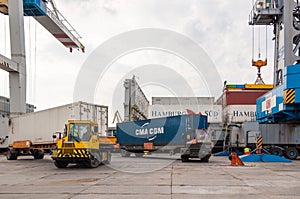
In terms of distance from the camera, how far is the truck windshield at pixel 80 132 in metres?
15.7

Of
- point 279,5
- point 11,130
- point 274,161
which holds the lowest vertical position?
point 274,161

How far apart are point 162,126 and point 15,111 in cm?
1108

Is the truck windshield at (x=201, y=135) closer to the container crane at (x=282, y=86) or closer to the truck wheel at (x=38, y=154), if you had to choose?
Result: the container crane at (x=282, y=86)

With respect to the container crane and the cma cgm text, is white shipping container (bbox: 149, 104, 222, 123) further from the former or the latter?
the cma cgm text

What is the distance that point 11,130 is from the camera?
76.4ft

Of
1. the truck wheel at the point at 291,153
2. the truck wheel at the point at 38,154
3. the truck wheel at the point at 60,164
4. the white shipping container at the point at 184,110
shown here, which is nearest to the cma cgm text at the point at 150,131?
the truck wheel at the point at 38,154

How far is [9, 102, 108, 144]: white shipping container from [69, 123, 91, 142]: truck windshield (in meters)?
2.30

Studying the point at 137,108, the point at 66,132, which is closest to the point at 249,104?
the point at 137,108

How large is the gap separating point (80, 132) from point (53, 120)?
4293mm

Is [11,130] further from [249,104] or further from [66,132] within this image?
[249,104]

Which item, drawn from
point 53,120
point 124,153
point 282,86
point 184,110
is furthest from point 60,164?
point 184,110

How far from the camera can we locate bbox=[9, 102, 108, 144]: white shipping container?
18.4 meters

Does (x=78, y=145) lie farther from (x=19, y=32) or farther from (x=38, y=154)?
(x=19, y=32)

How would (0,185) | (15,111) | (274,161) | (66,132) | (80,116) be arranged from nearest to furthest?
(0,185), (66,132), (80,116), (274,161), (15,111)
